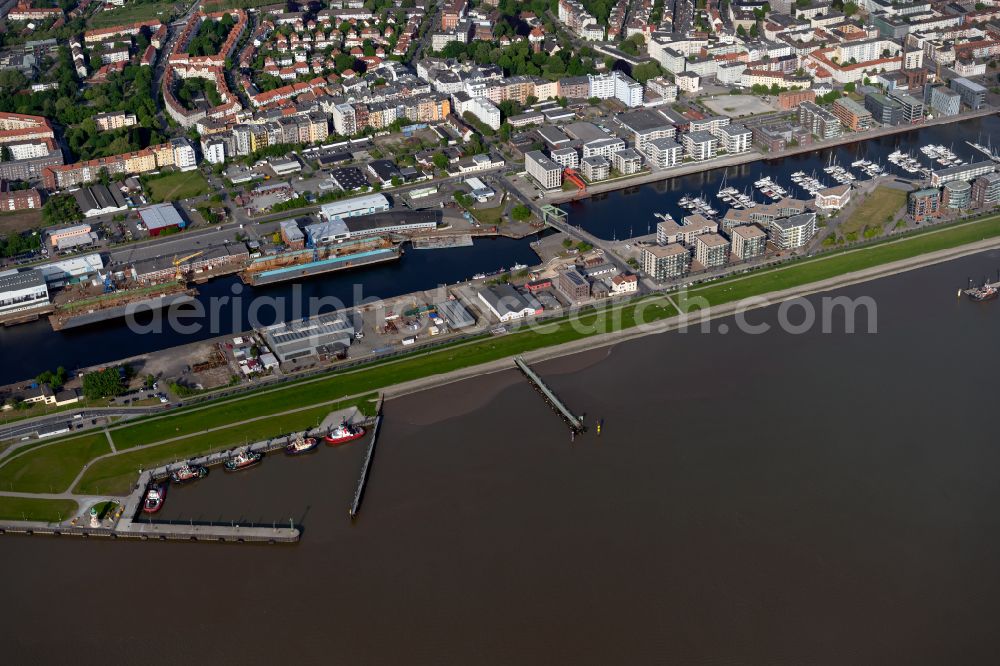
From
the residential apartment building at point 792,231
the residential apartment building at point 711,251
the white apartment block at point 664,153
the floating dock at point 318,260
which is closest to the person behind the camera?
the residential apartment building at point 711,251

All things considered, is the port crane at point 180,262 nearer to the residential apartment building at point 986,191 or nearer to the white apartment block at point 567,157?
the white apartment block at point 567,157

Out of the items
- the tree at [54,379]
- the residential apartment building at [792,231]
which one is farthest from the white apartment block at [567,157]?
the tree at [54,379]

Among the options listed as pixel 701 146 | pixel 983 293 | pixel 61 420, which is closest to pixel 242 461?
pixel 61 420

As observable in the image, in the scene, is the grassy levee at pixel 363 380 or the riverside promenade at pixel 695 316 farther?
the riverside promenade at pixel 695 316

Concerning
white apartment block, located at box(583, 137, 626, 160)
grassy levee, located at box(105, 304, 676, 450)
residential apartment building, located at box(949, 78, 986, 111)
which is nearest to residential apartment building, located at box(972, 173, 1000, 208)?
residential apartment building, located at box(949, 78, 986, 111)

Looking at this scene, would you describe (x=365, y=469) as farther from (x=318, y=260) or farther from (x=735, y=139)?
(x=735, y=139)

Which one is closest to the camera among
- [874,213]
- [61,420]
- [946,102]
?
[61,420]

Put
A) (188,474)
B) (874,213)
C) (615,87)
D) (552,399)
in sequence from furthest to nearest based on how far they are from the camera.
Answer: (615,87)
(874,213)
(552,399)
(188,474)
